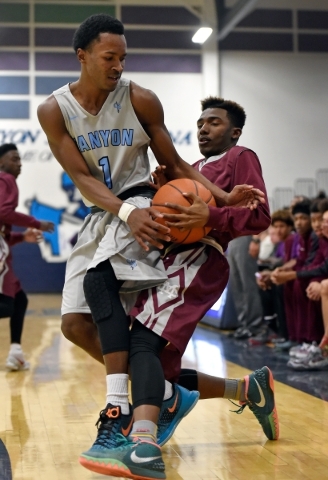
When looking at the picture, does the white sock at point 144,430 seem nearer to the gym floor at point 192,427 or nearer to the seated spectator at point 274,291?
the gym floor at point 192,427

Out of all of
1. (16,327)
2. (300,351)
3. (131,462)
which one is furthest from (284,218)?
(131,462)

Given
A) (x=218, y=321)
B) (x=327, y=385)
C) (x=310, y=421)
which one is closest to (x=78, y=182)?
(x=310, y=421)

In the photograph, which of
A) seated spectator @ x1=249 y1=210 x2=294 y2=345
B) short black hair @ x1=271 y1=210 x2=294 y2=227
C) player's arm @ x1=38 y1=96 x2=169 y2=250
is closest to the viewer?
player's arm @ x1=38 y1=96 x2=169 y2=250

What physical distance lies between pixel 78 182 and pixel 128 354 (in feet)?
2.59

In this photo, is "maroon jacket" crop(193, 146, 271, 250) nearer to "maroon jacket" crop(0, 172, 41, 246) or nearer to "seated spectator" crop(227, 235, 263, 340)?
"maroon jacket" crop(0, 172, 41, 246)

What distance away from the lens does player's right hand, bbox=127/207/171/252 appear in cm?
315

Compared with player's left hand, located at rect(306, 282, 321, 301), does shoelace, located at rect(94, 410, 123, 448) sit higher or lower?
lower

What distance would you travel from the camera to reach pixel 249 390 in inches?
153

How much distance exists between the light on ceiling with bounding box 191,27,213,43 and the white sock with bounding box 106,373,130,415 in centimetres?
1330

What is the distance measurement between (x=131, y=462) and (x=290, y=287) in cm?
484

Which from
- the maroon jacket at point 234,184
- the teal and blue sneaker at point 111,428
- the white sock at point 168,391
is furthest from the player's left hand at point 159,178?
the teal and blue sneaker at point 111,428

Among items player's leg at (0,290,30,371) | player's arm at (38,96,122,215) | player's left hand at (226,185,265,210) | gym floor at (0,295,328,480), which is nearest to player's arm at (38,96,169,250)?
player's arm at (38,96,122,215)

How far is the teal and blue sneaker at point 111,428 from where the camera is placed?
2.93 m

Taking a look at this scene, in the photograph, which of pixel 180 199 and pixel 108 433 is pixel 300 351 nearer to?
pixel 180 199
